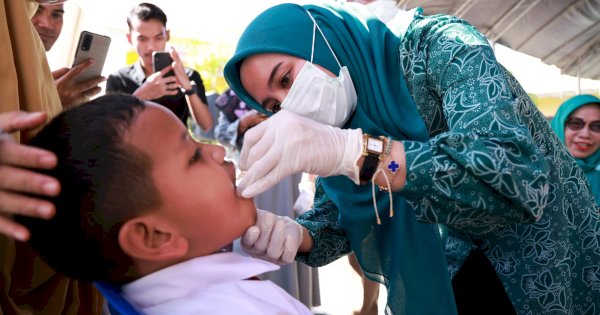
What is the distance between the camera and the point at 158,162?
117cm

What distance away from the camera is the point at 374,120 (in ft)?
5.65

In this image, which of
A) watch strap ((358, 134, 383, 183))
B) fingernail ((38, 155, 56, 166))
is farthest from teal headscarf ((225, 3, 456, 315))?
fingernail ((38, 155, 56, 166))

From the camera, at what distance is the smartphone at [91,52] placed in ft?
7.61

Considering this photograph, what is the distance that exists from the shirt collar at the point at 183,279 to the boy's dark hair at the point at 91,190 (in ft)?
0.25

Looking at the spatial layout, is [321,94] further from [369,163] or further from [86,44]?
[86,44]

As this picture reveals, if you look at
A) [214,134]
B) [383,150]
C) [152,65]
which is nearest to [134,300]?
[383,150]

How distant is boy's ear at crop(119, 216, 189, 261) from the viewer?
44.8 inches

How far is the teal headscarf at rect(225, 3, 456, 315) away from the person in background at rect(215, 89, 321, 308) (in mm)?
2150

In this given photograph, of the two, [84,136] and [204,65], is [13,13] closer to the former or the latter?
[84,136]

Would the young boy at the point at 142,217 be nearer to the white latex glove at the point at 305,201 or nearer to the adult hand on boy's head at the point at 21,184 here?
the adult hand on boy's head at the point at 21,184

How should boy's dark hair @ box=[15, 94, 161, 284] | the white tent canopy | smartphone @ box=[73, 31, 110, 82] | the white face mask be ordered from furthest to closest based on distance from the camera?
the white tent canopy
smartphone @ box=[73, 31, 110, 82]
the white face mask
boy's dark hair @ box=[15, 94, 161, 284]

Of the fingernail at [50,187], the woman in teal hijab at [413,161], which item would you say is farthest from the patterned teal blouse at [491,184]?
the fingernail at [50,187]

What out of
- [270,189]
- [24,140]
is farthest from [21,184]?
[270,189]

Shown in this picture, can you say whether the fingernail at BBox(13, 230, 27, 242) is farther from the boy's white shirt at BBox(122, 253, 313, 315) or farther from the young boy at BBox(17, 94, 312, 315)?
the boy's white shirt at BBox(122, 253, 313, 315)
